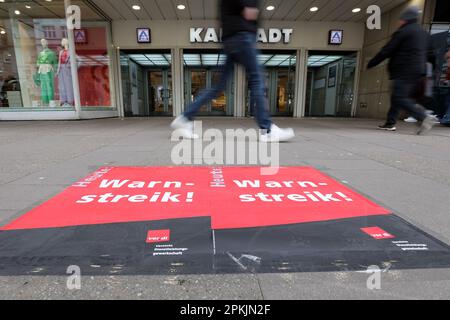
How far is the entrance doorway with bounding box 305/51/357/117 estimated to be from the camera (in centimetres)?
1071

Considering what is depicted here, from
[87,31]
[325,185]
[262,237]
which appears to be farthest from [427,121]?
[87,31]

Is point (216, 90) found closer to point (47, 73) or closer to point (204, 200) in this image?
point (204, 200)

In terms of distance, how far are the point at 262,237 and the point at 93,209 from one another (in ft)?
2.29

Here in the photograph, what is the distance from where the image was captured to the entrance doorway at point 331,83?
422 inches

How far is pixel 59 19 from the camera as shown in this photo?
724 centimetres

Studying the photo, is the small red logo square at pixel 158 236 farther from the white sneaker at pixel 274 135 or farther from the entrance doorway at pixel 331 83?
the entrance doorway at pixel 331 83

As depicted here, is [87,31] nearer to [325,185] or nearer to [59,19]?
[59,19]

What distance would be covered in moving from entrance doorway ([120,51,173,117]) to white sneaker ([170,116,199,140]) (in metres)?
8.16

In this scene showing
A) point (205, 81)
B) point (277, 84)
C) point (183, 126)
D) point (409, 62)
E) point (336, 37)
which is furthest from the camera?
point (277, 84)

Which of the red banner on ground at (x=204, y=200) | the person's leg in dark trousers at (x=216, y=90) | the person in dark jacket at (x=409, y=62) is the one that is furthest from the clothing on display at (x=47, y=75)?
the person in dark jacket at (x=409, y=62)

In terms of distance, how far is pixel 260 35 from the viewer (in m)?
9.68

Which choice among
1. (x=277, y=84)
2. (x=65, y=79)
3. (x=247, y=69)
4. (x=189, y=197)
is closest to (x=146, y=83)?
(x=277, y=84)

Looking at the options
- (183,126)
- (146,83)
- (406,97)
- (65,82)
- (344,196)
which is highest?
(146,83)

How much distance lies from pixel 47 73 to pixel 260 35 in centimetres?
644
